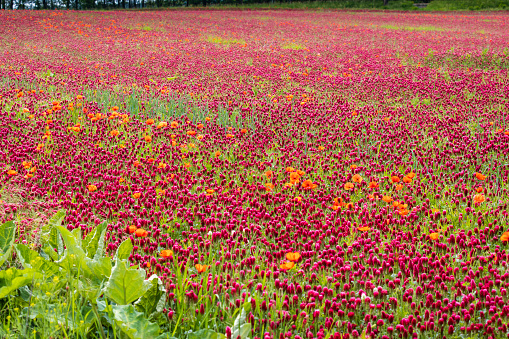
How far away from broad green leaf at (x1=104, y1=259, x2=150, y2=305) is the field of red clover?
0.05ft

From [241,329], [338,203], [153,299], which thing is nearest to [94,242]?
[153,299]

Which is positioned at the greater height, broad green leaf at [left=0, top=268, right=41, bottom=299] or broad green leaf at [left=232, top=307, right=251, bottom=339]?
broad green leaf at [left=0, top=268, right=41, bottom=299]

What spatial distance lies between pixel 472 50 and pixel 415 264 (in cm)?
1701

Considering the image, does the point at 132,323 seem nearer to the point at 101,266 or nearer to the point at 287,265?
the point at 101,266

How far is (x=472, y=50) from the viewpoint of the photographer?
17438mm

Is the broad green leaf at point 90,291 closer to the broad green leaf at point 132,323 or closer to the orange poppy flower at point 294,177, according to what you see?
the broad green leaf at point 132,323

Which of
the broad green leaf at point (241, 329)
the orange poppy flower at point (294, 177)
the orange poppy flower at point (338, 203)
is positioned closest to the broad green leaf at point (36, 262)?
the broad green leaf at point (241, 329)

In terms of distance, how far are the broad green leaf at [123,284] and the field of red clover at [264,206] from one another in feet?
0.05

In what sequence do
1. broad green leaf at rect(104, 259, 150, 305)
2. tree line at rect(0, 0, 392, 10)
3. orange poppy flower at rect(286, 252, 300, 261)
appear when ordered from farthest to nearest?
tree line at rect(0, 0, 392, 10)
orange poppy flower at rect(286, 252, 300, 261)
broad green leaf at rect(104, 259, 150, 305)

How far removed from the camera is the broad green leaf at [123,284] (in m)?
2.55

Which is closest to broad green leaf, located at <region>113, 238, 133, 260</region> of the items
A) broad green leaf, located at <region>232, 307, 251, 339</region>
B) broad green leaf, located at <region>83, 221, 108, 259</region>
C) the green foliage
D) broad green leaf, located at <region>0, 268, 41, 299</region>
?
the green foliage

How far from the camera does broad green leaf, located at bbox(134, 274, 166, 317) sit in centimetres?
275

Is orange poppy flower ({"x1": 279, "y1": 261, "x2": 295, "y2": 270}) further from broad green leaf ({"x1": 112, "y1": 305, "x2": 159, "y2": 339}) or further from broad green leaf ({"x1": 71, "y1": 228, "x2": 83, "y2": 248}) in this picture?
broad green leaf ({"x1": 71, "y1": 228, "x2": 83, "y2": 248})

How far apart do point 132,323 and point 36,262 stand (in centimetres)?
89
